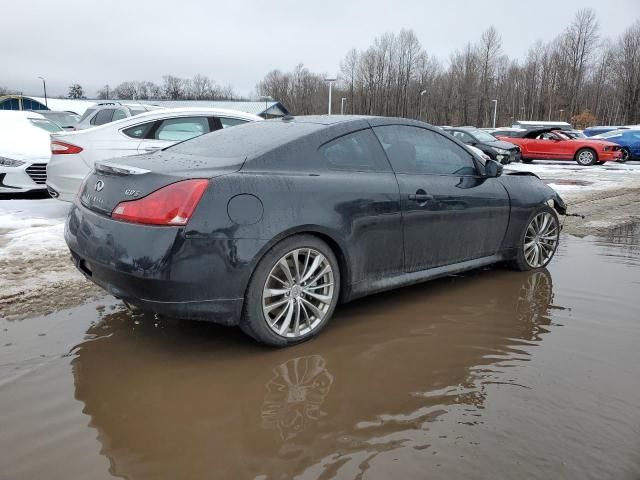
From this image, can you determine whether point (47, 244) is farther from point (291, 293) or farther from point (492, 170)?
point (492, 170)

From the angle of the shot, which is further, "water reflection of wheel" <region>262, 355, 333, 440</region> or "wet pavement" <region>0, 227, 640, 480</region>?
"water reflection of wheel" <region>262, 355, 333, 440</region>

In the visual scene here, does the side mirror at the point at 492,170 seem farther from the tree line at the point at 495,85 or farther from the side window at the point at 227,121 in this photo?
the tree line at the point at 495,85

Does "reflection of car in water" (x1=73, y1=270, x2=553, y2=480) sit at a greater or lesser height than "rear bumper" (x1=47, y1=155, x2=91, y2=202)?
lesser

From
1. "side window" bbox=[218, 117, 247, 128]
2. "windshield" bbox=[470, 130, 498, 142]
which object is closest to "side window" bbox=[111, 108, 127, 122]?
"side window" bbox=[218, 117, 247, 128]

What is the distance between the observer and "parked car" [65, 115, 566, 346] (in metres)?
2.95

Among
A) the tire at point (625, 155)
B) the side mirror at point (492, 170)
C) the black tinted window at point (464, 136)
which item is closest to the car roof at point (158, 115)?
the side mirror at point (492, 170)

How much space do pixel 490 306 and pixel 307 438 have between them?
2301 mm

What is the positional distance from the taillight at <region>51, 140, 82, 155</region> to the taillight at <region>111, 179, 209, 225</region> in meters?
4.51

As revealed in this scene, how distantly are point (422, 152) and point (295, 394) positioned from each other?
2.24 m

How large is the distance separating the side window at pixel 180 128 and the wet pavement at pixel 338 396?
3.77 m

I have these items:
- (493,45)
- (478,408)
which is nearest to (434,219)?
(478,408)

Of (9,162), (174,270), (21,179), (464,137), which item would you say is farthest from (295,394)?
(464,137)

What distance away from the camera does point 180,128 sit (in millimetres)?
7465

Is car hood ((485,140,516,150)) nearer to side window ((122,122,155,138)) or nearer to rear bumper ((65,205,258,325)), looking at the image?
side window ((122,122,155,138))
